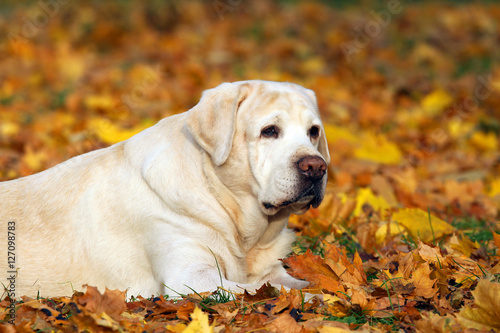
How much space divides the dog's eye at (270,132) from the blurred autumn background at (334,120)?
0.80 metres

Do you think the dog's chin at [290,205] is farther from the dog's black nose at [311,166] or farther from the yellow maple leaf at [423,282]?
the yellow maple leaf at [423,282]

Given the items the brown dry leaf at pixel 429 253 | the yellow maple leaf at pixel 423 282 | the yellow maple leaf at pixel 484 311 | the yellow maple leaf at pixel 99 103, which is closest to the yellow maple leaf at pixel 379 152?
the yellow maple leaf at pixel 99 103

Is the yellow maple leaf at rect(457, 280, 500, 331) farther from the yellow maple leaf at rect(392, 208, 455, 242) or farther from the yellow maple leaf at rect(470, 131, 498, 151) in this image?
the yellow maple leaf at rect(470, 131, 498, 151)

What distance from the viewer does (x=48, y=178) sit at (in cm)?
395

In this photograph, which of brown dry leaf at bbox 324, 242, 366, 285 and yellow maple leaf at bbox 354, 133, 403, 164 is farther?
yellow maple leaf at bbox 354, 133, 403, 164

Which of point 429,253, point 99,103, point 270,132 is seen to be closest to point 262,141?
point 270,132

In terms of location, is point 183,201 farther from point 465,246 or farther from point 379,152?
point 379,152

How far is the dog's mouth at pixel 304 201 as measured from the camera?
3.56 m

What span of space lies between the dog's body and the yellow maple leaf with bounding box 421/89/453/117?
252 inches

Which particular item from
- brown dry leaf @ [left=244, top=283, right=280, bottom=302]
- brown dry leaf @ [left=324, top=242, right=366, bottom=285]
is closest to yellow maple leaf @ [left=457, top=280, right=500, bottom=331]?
brown dry leaf @ [left=324, top=242, right=366, bottom=285]

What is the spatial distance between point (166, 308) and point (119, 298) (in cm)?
24

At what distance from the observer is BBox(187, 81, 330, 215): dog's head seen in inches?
139

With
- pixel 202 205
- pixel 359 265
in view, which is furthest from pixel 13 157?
pixel 359 265

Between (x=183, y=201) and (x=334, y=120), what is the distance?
596 centimetres
